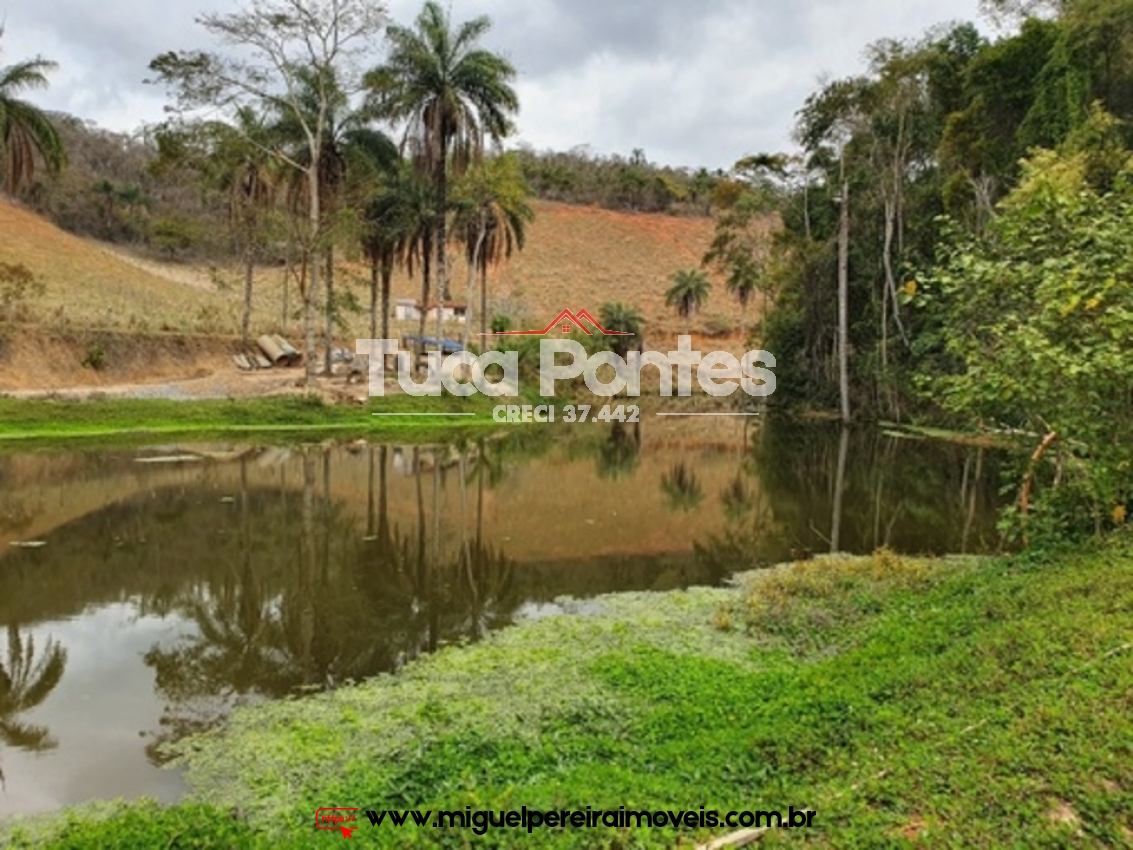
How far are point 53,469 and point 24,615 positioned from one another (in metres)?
9.48

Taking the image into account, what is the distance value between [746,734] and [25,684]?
5817 millimetres

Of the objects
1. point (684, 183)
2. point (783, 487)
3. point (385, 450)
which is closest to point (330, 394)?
point (385, 450)

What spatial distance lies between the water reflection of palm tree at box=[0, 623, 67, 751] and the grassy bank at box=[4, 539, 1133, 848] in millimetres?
1278

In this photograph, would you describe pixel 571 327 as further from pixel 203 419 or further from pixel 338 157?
pixel 203 419

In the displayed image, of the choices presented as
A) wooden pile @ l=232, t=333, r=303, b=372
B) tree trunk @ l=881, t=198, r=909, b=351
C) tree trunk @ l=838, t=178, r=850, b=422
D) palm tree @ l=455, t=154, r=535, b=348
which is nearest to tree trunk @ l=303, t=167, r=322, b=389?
wooden pile @ l=232, t=333, r=303, b=372

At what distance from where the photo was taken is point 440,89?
91.5ft

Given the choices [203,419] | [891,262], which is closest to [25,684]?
[203,419]

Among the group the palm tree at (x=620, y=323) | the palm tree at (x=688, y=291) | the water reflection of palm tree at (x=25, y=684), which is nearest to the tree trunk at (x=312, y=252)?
the water reflection of palm tree at (x=25, y=684)

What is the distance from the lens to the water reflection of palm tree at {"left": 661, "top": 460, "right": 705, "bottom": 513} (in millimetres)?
16219

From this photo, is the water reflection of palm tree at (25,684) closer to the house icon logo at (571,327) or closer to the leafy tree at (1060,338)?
the leafy tree at (1060,338)

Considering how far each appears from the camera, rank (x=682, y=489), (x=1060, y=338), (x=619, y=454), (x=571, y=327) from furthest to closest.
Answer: (x=571, y=327), (x=619, y=454), (x=682, y=489), (x=1060, y=338)

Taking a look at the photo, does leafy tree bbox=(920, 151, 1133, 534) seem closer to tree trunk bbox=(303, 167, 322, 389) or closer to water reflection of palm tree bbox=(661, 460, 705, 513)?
water reflection of palm tree bbox=(661, 460, 705, 513)

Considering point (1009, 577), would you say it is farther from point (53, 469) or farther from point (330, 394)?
point (330, 394)

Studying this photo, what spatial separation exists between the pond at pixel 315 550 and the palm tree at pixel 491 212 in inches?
607
